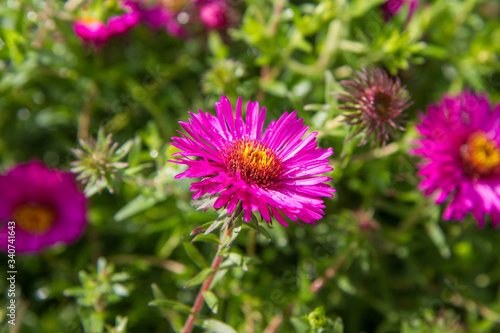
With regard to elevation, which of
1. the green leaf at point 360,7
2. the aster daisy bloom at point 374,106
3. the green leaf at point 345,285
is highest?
the green leaf at point 360,7

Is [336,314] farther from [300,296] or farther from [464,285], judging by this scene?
[464,285]

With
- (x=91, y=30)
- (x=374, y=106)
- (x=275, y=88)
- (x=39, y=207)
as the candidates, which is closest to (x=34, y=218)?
(x=39, y=207)

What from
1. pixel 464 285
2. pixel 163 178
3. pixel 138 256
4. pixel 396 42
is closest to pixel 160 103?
pixel 163 178

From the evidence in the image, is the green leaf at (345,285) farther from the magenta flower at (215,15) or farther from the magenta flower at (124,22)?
the magenta flower at (124,22)

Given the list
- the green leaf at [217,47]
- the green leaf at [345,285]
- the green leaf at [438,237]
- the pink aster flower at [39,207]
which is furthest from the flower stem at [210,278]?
the green leaf at [438,237]

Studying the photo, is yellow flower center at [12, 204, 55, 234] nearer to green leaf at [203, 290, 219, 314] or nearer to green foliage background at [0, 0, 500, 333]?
green foliage background at [0, 0, 500, 333]

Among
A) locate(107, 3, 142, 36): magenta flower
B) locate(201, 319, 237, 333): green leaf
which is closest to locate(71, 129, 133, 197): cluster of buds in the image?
locate(201, 319, 237, 333): green leaf

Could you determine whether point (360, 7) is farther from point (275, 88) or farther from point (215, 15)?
point (215, 15)
